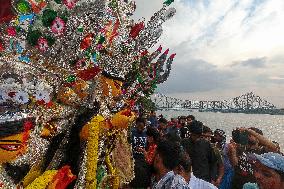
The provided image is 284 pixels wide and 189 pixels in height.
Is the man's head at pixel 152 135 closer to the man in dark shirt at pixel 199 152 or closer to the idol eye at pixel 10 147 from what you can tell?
the man in dark shirt at pixel 199 152

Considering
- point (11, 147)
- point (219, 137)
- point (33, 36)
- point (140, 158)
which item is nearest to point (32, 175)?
point (11, 147)

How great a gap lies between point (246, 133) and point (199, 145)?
4.91 ft

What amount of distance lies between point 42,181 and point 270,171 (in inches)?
71.3

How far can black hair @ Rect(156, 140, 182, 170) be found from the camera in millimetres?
3275

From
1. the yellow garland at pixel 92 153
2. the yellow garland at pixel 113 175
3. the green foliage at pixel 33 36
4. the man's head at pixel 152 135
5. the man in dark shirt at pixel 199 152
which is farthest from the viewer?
the man's head at pixel 152 135

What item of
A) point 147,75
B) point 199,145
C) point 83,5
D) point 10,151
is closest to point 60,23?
point 83,5

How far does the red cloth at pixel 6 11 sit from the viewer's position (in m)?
3.17

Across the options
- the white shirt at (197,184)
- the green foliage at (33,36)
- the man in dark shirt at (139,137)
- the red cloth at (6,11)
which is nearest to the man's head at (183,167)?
the white shirt at (197,184)

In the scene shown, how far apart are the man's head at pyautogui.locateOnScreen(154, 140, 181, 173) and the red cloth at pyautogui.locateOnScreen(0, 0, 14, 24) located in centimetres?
162

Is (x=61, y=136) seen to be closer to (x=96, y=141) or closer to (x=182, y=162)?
(x=96, y=141)

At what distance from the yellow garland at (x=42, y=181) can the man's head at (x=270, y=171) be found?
1699mm

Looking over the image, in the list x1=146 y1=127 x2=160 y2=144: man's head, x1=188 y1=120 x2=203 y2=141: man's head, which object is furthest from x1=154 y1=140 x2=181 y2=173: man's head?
x1=146 y1=127 x2=160 y2=144: man's head

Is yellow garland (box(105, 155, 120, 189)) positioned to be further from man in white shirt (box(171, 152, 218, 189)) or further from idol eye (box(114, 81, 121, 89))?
man in white shirt (box(171, 152, 218, 189))

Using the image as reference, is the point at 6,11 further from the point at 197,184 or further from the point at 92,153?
the point at 197,184
